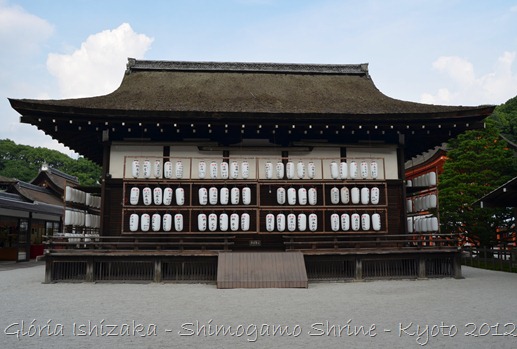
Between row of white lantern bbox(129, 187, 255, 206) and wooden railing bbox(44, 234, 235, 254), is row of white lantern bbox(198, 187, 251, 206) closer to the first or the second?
row of white lantern bbox(129, 187, 255, 206)

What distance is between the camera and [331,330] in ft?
A: 21.2

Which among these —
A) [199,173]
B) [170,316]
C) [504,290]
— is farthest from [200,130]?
[504,290]

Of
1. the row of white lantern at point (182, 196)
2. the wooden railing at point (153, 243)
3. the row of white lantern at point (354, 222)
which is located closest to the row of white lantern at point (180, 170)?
the row of white lantern at point (182, 196)

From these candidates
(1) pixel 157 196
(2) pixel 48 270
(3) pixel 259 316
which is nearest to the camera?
(3) pixel 259 316

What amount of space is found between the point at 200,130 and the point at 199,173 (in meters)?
1.59

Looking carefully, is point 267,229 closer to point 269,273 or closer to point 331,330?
point 269,273

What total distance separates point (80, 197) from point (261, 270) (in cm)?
740

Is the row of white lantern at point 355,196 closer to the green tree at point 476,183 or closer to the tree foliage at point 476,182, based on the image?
the tree foliage at point 476,182

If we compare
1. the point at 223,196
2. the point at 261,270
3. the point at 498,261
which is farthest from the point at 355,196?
the point at 498,261

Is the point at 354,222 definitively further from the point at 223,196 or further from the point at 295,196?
the point at 223,196

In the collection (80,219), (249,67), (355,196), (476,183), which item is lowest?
(80,219)

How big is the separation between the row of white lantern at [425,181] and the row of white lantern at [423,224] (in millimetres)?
1314

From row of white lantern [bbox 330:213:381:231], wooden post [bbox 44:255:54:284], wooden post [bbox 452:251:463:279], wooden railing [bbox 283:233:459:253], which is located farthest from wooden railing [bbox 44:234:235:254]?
wooden post [bbox 452:251:463:279]

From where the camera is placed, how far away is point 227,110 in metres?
13.3
